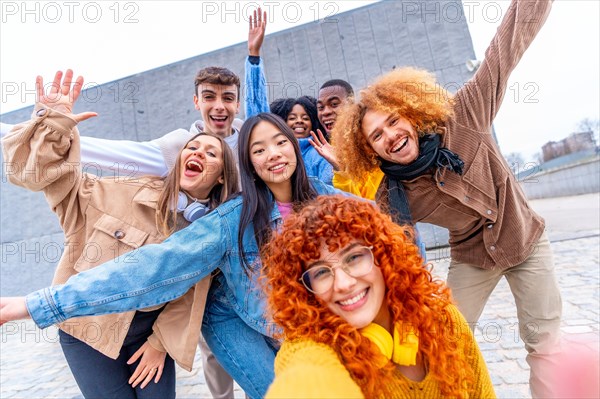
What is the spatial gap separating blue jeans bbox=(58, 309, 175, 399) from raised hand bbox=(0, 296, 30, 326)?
56cm

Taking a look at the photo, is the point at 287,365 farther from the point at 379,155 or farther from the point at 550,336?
the point at 550,336

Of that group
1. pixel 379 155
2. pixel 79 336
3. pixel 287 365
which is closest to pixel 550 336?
pixel 379 155

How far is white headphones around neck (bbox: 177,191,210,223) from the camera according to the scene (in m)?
2.06

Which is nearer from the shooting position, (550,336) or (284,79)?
(550,336)

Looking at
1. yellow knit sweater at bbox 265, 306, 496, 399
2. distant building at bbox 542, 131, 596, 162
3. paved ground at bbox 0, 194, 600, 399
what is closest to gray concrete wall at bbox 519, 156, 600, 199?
distant building at bbox 542, 131, 596, 162

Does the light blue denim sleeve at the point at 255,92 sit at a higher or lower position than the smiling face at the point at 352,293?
higher

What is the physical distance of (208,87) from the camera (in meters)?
3.03

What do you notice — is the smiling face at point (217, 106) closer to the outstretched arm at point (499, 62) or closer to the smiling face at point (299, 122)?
the smiling face at point (299, 122)

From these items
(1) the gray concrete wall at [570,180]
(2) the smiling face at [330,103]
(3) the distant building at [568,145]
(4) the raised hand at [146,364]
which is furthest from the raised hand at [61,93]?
(3) the distant building at [568,145]

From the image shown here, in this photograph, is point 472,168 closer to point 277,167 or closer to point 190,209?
point 277,167

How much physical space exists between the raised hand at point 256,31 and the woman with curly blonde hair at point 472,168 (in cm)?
105

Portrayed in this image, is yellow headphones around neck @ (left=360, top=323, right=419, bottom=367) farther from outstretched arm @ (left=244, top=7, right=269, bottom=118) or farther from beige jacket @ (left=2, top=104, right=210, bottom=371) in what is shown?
outstretched arm @ (left=244, top=7, right=269, bottom=118)

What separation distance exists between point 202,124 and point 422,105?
1713mm

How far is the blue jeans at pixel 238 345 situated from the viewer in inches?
76.4
